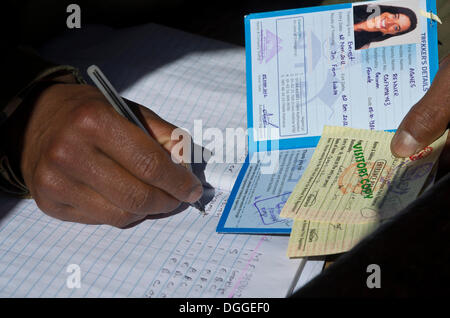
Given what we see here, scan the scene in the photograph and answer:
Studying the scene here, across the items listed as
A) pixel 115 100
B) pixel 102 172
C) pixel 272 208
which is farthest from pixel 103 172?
pixel 272 208

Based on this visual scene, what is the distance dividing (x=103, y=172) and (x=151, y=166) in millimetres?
69

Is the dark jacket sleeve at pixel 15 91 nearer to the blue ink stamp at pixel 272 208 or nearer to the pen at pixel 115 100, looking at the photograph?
the pen at pixel 115 100

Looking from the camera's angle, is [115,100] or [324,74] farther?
[324,74]

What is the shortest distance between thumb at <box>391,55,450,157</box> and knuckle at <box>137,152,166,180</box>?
34 centimetres

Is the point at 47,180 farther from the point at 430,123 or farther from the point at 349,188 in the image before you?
the point at 430,123

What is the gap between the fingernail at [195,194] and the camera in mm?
763

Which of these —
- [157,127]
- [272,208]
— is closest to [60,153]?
[157,127]

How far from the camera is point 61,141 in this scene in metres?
0.75

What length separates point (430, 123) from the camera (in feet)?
2.50

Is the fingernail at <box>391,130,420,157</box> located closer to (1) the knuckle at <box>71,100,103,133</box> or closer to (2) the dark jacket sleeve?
(1) the knuckle at <box>71,100,103,133</box>

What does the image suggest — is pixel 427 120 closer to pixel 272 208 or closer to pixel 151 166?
pixel 272 208

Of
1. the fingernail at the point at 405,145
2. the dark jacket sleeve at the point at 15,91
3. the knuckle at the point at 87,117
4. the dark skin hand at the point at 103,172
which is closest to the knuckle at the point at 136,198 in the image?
the dark skin hand at the point at 103,172

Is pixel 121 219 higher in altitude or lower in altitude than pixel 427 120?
lower

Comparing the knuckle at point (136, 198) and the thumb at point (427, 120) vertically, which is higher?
the thumb at point (427, 120)
